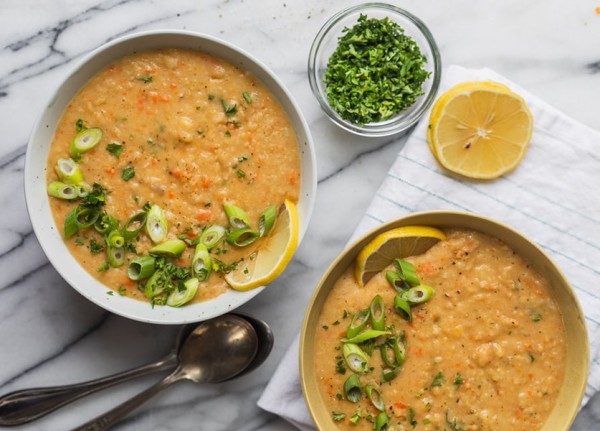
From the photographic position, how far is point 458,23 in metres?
3.58

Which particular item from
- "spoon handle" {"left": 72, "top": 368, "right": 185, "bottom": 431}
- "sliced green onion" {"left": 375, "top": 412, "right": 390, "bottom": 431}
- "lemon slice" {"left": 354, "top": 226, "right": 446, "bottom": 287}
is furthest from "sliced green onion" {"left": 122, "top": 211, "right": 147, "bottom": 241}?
"sliced green onion" {"left": 375, "top": 412, "right": 390, "bottom": 431}

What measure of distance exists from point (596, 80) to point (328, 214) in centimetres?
148

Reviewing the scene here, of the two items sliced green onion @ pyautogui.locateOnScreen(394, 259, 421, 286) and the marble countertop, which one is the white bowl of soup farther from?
sliced green onion @ pyautogui.locateOnScreen(394, 259, 421, 286)

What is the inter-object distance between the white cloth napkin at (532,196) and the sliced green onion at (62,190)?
124cm

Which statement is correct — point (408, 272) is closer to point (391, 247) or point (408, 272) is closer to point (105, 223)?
point (391, 247)

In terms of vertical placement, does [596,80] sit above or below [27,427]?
above

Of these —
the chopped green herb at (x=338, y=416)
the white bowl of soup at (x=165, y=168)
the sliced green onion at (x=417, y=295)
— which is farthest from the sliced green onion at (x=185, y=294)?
the sliced green onion at (x=417, y=295)

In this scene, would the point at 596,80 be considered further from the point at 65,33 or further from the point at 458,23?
the point at 65,33

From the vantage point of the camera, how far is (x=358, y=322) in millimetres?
3180

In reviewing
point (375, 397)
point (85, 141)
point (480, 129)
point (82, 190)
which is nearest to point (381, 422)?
point (375, 397)

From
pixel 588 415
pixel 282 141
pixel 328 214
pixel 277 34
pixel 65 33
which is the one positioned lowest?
pixel 588 415

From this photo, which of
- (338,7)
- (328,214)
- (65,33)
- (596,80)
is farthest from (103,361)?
(596,80)

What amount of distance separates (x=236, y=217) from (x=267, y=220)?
0.45 ft

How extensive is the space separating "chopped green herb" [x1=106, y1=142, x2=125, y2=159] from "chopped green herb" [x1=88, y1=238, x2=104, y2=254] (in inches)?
15.4
